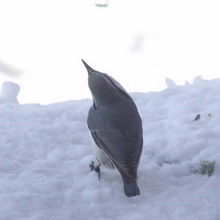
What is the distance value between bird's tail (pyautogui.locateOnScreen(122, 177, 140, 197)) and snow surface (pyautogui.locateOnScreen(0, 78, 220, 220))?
0.32 feet

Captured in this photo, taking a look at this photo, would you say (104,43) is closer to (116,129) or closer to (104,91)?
(104,91)

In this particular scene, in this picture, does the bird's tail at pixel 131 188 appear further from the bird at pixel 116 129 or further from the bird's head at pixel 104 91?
the bird's head at pixel 104 91

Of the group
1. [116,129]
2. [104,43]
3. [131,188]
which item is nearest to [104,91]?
[116,129]

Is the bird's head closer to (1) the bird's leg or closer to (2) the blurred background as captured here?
(1) the bird's leg

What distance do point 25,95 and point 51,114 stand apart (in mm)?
2253

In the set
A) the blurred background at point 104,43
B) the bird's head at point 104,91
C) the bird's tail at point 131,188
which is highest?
the bird's head at point 104,91

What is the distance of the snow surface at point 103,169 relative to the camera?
5.14 m

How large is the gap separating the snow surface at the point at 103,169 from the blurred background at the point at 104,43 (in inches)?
77.7

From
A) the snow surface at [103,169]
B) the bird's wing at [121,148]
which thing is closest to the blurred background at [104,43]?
the snow surface at [103,169]

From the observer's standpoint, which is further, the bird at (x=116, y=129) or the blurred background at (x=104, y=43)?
the blurred background at (x=104, y=43)

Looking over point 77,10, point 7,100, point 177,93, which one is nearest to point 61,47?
point 77,10

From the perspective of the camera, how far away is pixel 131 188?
529 cm

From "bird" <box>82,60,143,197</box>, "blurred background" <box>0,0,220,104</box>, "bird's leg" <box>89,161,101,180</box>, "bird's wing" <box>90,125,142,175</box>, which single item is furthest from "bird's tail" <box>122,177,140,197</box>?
"blurred background" <box>0,0,220,104</box>

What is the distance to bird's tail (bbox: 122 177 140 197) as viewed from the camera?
5.27m
